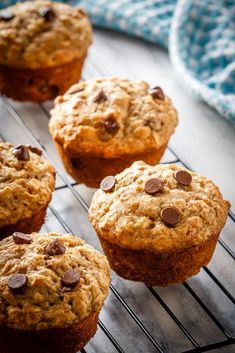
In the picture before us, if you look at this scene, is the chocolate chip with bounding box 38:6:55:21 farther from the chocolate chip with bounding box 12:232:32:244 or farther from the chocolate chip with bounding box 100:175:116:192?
the chocolate chip with bounding box 12:232:32:244

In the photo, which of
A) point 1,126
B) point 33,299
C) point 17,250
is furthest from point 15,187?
point 1,126

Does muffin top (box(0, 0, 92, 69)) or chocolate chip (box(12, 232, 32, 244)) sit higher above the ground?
muffin top (box(0, 0, 92, 69))

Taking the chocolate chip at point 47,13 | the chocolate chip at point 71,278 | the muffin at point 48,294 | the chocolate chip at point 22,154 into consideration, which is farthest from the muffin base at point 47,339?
the chocolate chip at point 47,13

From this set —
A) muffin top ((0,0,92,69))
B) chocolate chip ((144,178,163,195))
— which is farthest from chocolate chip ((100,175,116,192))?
muffin top ((0,0,92,69))

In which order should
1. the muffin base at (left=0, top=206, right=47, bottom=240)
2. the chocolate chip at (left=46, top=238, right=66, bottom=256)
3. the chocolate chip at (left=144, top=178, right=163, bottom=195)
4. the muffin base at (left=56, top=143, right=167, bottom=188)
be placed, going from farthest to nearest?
the muffin base at (left=56, top=143, right=167, bottom=188)
the muffin base at (left=0, top=206, right=47, bottom=240)
the chocolate chip at (left=144, top=178, right=163, bottom=195)
the chocolate chip at (left=46, top=238, right=66, bottom=256)

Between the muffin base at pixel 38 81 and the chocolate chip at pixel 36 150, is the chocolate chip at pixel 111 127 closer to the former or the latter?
the chocolate chip at pixel 36 150
